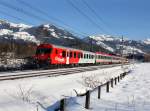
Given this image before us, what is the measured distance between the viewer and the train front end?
134 feet

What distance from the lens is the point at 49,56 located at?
4038 cm

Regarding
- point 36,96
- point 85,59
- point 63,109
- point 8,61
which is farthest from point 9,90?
point 85,59

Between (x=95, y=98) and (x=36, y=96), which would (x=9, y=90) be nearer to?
(x=36, y=96)

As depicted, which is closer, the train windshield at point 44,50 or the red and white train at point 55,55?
the red and white train at point 55,55

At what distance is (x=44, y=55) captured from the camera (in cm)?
4144

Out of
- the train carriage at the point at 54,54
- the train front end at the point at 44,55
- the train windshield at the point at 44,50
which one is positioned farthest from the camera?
the train windshield at the point at 44,50

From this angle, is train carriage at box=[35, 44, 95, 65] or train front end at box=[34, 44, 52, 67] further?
train front end at box=[34, 44, 52, 67]

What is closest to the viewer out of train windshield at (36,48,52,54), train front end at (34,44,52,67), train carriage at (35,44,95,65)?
train carriage at (35,44,95,65)

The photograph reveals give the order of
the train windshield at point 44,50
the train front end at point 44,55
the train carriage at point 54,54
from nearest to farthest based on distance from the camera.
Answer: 1. the train carriage at point 54,54
2. the train front end at point 44,55
3. the train windshield at point 44,50

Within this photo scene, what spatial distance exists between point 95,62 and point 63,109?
193 feet

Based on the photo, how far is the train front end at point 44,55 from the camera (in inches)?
1604

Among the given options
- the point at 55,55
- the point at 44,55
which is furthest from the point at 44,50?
the point at 55,55

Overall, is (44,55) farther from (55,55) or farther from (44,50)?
(55,55)

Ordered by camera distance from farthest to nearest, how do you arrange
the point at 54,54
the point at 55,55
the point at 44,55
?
the point at 44,55, the point at 55,55, the point at 54,54
